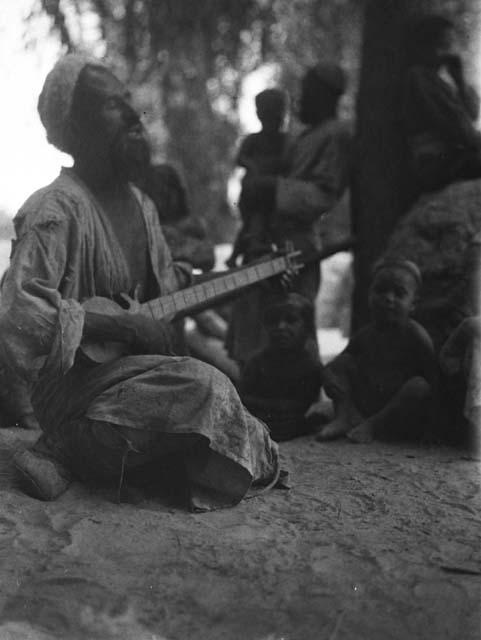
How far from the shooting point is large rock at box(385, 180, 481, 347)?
4.89 m

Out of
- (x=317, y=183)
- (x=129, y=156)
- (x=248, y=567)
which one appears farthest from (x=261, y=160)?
(x=248, y=567)

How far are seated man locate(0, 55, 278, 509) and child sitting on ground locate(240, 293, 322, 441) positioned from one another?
4.43ft

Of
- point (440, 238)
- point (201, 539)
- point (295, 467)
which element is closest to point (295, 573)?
point (201, 539)

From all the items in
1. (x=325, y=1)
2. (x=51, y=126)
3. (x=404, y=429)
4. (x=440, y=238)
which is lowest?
(x=404, y=429)

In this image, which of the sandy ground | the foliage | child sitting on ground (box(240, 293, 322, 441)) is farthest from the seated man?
child sitting on ground (box(240, 293, 322, 441))

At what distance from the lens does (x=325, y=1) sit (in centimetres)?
897

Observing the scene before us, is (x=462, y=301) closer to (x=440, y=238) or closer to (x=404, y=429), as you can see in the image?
(x=440, y=238)

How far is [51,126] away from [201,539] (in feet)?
5.64

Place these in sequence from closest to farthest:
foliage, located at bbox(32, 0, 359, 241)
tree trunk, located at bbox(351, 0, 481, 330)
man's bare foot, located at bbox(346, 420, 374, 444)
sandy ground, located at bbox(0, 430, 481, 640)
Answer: sandy ground, located at bbox(0, 430, 481, 640)
man's bare foot, located at bbox(346, 420, 374, 444)
tree trunk, located at bbox(351, 0, 481, 330)
foliage, located at bbox(32, 0, 359, 241)

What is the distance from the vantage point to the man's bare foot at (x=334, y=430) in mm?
4523

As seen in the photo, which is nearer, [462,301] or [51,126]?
[51,126]

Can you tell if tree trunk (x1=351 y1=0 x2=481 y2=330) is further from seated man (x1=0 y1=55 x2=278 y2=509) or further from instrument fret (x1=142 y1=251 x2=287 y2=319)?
seated man (x1=0 y1=55 x2=278 y2=509)

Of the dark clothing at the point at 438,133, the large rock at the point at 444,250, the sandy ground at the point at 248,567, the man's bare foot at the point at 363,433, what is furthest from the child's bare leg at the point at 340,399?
the dark clothing at the point at 438,133

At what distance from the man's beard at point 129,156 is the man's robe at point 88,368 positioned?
17 centimetres
